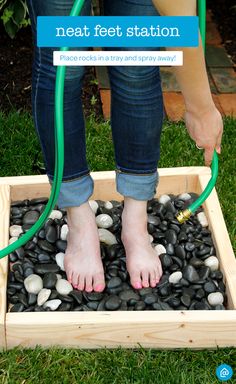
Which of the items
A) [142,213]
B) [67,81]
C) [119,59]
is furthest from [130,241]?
[119,59]

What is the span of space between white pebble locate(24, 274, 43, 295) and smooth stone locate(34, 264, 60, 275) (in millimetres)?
29

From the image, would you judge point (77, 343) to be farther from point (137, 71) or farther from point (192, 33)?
point (192, 33)

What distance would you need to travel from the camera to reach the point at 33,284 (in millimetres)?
1447

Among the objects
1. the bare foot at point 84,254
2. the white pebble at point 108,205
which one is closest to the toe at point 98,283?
the bare foot at point 84,254

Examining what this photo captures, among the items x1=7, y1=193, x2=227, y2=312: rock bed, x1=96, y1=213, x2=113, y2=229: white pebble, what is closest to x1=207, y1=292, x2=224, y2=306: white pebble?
x1=7, y1=193, x2=227, y2=312: rock bed

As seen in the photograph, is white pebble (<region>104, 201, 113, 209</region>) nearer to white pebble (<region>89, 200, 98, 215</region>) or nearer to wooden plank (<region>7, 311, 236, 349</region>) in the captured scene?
white pebble (<region>89, 200, 98, 215</region>)

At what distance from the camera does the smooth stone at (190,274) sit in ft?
4.87

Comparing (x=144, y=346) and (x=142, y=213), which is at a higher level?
(x=142, y=213)

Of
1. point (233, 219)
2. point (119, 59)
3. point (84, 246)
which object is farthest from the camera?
point (233, 219)

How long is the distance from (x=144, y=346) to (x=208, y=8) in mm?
2163

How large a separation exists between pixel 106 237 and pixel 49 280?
0.66 feet

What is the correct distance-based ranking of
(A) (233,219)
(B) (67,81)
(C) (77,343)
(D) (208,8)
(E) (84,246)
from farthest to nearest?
(D) (208,8)
(A) (233,219)
(E) (84,246)
(C) (77,343)
(B) (67,81)

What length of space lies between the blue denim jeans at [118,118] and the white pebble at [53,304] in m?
0.21

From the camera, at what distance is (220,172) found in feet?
6.37
